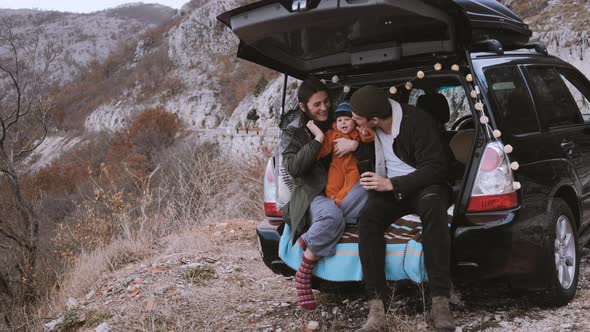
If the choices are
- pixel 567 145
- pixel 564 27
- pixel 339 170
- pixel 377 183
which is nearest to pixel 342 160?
pixel 339 170

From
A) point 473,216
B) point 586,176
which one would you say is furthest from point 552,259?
point 586,176

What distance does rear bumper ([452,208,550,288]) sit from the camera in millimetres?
2967

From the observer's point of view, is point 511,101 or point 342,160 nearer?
point 511,101

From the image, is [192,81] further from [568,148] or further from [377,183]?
[377,183]

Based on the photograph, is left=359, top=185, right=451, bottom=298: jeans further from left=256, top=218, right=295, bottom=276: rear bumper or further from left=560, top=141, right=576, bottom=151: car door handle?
left=560, top=141, right=576, bottom=151: car door handle

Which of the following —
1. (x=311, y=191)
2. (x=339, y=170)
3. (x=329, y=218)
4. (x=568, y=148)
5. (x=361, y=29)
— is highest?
(x=361, y=29)

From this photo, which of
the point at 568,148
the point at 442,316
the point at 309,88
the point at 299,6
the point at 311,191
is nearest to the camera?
the point at 442,316

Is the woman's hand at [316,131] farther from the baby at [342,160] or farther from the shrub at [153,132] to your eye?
the shrub at [153,132]

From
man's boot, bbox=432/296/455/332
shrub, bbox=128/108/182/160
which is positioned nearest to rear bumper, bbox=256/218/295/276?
man's boot, bbox=432/296/455/332

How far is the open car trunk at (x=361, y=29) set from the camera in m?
3.04

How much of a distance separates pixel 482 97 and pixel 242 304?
2447 millimetres

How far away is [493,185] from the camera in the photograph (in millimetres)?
2982

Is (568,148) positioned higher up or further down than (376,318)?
higher up

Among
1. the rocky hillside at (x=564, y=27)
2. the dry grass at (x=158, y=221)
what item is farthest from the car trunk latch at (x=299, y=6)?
the rocky hillside at (x=564, y=27)
